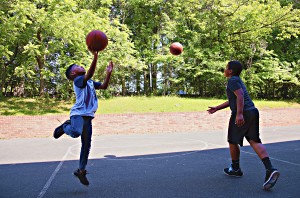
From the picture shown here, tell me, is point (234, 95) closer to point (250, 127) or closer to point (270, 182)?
point (250, 127)

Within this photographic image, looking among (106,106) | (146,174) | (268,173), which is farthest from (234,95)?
(106,106)

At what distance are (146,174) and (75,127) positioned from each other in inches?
68.0

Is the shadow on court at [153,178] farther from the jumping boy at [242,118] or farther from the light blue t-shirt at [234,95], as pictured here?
the light blue t-shirt at [234,95]

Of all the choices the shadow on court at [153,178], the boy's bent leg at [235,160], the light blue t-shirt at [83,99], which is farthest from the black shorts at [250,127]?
the light blue t-shirt at [83,99]

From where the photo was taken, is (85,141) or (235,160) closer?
(85,141)

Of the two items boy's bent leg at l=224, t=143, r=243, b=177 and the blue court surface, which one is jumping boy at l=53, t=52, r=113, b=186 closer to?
the blue court surface

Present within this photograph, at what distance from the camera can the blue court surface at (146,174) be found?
151 inches

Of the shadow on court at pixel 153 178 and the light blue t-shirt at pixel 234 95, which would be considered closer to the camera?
the shadow on court at pixel 153 178

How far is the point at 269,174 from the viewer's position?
3.94 metres

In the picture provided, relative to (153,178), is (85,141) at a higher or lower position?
higher

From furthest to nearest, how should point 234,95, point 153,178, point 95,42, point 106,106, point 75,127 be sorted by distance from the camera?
point 106,106, point 153,178, point 234,95, point 95,42, point 75,127

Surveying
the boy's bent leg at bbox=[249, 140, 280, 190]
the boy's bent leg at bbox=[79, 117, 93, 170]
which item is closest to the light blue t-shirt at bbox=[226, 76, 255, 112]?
the boy's bent leg at bbox=[249, 140, 280, 190]

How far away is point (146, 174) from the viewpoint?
489 cm

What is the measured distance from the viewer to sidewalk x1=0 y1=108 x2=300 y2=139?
11250 mm
